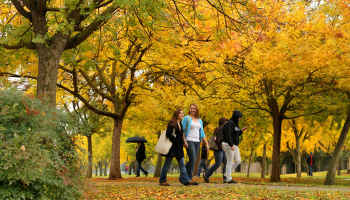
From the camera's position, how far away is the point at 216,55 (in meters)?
11.4

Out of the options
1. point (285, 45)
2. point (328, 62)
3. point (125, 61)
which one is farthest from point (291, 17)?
point (125, 61)

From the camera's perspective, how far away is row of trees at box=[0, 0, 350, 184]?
8.23 metres

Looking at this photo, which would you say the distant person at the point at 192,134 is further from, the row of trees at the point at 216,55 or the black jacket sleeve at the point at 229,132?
the row of trees at the point at 216,55

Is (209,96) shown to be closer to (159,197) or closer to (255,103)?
(255,103)

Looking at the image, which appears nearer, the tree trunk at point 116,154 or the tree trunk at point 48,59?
the tree trunk at point 48,59

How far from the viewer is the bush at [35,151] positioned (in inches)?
162

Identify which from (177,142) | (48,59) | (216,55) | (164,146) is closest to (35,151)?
(48,59)

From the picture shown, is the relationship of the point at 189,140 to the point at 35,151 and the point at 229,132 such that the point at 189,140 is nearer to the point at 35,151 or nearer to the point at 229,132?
the point at 229,132

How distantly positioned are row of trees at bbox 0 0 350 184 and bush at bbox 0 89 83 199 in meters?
2.42

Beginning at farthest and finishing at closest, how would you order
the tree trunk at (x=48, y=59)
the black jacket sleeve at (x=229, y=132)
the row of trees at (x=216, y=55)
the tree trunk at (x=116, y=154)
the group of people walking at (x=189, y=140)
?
the tree trunk at (x=116, y=154), the black jacket sleeve at (x=229, y=132), the group of people walking at (x=189, y=140), the row of trees at (x=216, y=55), the tree trunk at (x=48, y=59)

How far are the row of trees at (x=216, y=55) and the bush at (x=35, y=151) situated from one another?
7.95ft

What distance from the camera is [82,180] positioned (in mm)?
5125

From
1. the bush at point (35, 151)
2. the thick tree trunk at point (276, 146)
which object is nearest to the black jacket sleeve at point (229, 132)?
the bush at point (35, 151)

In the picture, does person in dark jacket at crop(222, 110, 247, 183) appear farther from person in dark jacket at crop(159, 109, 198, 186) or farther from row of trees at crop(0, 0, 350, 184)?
row of trees at crop(0, 0, 350, 184)
